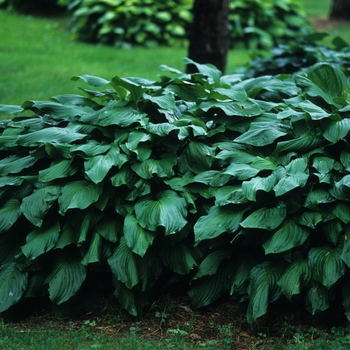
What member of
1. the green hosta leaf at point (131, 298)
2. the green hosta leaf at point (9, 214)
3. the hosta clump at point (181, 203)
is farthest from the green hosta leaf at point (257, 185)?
the green hosta leaf at point (9, 214)

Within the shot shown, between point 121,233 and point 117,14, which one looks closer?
point 121,233

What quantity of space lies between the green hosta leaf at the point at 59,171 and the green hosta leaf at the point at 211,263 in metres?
1.15

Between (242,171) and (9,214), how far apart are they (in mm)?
1704

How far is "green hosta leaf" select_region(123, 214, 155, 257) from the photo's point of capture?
4.23m

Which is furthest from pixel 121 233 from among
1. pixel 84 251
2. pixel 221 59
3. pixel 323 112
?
pixel 221 59

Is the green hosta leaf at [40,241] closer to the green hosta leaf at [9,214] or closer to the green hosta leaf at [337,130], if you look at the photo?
the green hosta leaf at [9,214]

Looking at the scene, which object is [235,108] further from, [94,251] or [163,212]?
[94,251]

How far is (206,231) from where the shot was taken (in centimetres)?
425

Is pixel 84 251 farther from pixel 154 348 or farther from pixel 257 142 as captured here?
pixel 257 142

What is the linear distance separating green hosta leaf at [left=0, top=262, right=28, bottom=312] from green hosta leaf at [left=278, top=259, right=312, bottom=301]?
179 cm

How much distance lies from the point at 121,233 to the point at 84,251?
0.29 m

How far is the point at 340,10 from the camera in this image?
53.8ft

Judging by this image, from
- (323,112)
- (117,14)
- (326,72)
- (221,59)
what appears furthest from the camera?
(117,14)

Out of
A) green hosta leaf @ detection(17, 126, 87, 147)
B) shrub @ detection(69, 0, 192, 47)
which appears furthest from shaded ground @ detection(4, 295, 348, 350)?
shrub @ detection(69, 0, 192, 47)
